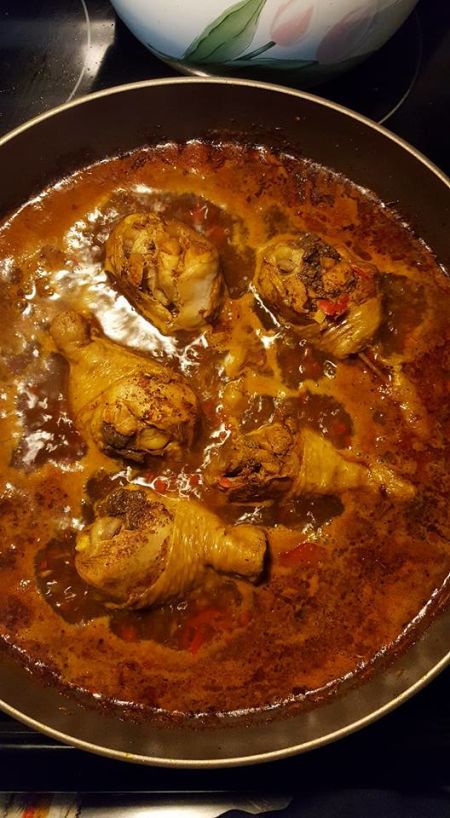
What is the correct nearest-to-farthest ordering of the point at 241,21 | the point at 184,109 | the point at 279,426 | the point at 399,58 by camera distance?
the point at 241,21 < the point at 279,426 < the point at 184,109 < the point at 399,58

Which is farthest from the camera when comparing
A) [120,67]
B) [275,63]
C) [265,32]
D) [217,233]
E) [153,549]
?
[120,67]

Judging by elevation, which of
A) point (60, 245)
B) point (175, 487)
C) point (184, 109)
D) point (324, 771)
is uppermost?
point (184, 109)

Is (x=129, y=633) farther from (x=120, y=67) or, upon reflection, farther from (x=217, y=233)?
(x=120, y=67)

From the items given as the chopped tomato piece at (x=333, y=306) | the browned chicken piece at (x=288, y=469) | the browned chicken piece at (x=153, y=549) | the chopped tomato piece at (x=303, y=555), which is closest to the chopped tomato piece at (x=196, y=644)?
the browned chicken piece at (x=153, y=549)

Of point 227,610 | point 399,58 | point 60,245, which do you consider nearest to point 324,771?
point 227,610

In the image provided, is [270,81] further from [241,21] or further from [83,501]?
[83,501]

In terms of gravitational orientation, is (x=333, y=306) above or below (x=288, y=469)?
above

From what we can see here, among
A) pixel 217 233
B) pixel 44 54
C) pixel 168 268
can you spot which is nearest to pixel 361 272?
pixel 217 233
